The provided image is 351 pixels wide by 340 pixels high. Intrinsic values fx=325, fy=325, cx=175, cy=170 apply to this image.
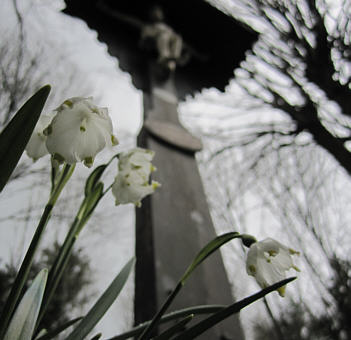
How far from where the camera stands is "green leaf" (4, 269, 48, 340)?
0.53m

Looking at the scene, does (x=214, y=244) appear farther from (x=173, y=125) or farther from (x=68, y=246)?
(x=173, y=125)

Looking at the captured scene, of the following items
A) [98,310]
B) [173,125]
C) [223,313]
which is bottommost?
[223,313]

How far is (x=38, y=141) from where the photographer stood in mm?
683

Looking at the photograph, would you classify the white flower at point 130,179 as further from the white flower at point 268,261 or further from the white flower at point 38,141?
the white flower at point 268,261

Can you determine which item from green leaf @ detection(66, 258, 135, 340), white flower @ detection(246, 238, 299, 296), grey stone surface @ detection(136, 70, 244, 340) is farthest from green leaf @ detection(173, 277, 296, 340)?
grey stone surface @ detection(136, 70, 244, 340)

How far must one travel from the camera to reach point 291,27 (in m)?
2.05

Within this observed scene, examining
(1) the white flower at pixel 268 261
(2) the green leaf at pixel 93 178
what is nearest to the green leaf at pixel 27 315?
(2) the green leaf at pixel 93 178

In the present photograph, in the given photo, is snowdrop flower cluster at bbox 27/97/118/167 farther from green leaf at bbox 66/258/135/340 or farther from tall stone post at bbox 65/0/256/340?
tall stone post at bbox 65/0/256/340

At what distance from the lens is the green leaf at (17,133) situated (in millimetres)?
477

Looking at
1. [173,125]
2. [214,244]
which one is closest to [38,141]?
[214,244]

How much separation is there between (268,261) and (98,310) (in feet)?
1.16

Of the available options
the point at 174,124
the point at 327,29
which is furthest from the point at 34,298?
the point at 327,29

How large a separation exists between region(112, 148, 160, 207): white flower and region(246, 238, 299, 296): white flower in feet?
0.91

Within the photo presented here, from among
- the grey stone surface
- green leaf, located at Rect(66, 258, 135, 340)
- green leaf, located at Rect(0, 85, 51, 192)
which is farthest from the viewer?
the grey stone surface
